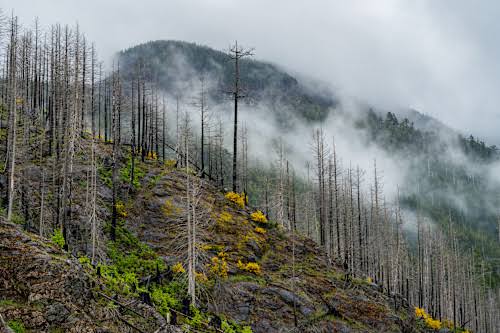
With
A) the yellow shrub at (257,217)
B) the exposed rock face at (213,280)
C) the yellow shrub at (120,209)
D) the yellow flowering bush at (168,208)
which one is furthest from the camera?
the yellow shrub at (257,217)

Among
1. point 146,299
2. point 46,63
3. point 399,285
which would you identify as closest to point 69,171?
point 146,299

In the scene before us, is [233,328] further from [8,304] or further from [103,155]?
[103,155]

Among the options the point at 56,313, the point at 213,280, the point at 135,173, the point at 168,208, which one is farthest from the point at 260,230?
the point at 56,313

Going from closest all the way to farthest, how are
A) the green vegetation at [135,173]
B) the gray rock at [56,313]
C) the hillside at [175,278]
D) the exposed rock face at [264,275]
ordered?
the gray rock at [56,313]
the hillside at [175,278]
the exposed rock face at [264,275]
the green vegetation at [135,173]

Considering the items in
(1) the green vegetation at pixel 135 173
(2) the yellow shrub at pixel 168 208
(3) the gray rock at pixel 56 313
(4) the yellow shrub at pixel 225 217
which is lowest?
(4) the yellow shrub at pixel 225 217

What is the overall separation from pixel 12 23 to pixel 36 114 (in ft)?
35.3

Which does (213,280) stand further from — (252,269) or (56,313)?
(56,313)

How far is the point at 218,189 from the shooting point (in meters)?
41.7

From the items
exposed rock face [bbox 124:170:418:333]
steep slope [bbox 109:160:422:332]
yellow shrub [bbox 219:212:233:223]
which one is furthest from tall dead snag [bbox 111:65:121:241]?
yellow shrub [bbox 219:212:233:223]

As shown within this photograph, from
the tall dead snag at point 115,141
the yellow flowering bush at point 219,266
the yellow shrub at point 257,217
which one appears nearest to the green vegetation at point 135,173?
the tall dead snag at point 115,141

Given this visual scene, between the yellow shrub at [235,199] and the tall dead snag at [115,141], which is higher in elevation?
the tall dead snag at [115,141]

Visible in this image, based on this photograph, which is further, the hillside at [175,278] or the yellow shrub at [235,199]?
the yellow shrub at [235,199]

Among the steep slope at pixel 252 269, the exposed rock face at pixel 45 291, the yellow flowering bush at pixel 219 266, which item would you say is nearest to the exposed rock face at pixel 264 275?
the steep slope at pixel 252 269

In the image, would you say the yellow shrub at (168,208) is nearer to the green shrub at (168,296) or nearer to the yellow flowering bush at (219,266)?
the yellow flowering bush at (219,266)
